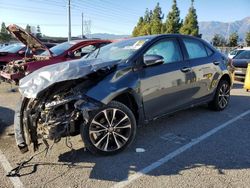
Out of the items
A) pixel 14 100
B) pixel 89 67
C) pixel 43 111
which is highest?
pixel 89 67

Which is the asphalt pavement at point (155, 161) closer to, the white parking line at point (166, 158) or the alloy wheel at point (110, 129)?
the white parking line at point (166, 158)

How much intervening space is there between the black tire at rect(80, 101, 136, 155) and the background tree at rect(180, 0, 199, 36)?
32161 mm

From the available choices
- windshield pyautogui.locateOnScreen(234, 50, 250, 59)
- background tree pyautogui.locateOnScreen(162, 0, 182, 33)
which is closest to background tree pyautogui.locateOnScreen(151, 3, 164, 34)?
background tree pyautogui.locateOnScreen(162, 0, 182, 33)

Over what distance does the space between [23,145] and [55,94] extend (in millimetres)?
757

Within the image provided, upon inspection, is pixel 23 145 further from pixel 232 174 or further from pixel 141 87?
pixel 232 174

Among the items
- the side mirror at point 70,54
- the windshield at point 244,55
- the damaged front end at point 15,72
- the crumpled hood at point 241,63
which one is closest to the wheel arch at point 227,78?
the side mirror at point 70,54

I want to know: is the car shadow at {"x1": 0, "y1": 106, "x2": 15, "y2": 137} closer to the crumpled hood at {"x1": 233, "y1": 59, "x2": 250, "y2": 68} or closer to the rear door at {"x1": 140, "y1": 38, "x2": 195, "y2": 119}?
the rear door at {"x1": 140, "y1": 38, "x2": 195, "y2": 119}

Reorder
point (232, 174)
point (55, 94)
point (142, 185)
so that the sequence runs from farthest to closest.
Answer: point (55, 94) → point (232, 174) → point (142, 185)

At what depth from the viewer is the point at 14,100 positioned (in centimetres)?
807

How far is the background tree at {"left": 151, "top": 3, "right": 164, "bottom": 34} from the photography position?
120ft

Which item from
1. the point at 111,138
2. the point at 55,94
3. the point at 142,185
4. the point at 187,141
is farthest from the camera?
the point at 187,141

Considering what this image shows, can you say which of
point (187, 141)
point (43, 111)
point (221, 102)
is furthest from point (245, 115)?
point (43, 111)

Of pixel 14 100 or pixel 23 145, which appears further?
pixel 14 100

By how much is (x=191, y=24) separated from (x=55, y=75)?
3374 centimetres
